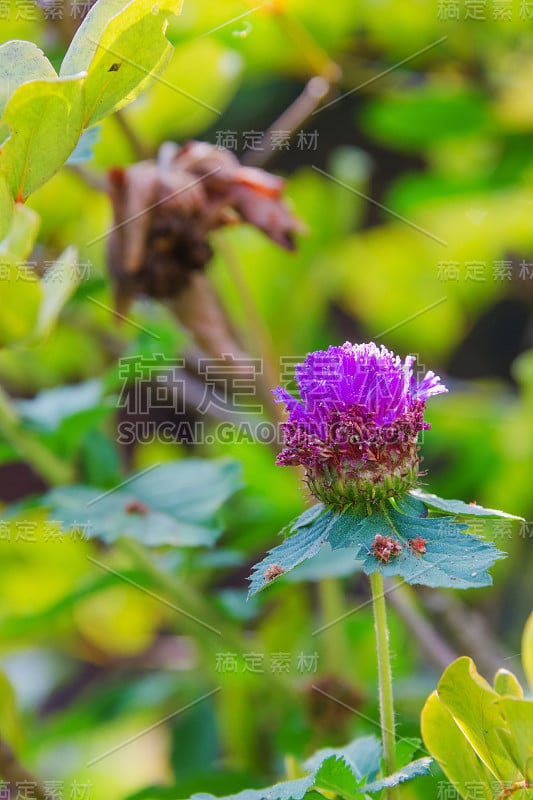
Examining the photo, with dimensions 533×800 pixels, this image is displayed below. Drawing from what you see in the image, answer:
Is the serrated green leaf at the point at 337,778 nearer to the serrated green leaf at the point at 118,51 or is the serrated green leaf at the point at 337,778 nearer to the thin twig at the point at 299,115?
the serrated green leaf at the point at 118,51

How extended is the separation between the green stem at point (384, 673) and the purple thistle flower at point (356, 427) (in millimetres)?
35

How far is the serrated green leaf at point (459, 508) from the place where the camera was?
0.35 meters

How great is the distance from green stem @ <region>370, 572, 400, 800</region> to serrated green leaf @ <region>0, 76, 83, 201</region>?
8.7 inches

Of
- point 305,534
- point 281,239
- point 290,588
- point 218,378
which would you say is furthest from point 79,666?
point 305,534

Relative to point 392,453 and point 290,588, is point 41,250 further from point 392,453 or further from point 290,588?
point 392,453

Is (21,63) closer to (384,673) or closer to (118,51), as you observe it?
(118,51)

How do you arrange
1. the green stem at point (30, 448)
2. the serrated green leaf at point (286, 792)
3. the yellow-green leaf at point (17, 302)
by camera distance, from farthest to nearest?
the green stem at point (30, 448) < the yellow-green leaf at point (17, 302) < the serrated green leaf at point (286, 792)

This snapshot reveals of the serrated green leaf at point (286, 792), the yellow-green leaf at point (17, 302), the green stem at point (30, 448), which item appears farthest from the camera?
the green stem at point (30, 448)

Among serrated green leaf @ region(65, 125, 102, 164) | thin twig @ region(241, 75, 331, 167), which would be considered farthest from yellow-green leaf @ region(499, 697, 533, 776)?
thin twig @ region(241, 75, 331, 167)

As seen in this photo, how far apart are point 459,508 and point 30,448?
41cm

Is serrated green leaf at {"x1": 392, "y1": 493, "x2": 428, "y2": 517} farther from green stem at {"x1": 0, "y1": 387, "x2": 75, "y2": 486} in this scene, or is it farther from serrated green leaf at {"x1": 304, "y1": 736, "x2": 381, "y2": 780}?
green stem at {"x1": 0, "y1": 387, "x2": 75, "y2": 486}

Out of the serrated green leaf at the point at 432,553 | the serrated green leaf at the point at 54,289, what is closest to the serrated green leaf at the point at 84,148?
the serrated green leaf at the point at 54,289

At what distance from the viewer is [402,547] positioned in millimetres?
348

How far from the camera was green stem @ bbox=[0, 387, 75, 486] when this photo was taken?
2.19 ft
